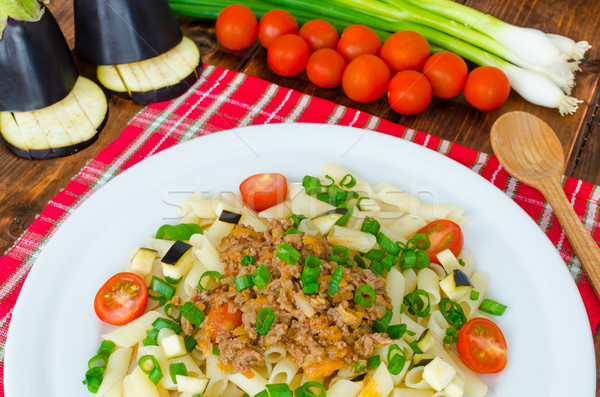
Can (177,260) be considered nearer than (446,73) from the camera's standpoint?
Yes

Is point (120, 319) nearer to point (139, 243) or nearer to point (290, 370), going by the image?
point (139, 243)

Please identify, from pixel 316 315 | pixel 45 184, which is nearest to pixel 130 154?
pixel 45 184

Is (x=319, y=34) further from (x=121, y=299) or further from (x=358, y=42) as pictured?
(x=121, y=299)

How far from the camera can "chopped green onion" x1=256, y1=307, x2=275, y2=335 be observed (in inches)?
121

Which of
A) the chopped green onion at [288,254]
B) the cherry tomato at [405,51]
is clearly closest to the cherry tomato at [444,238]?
the chopped green onion at [288,254]

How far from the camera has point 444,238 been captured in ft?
12.0

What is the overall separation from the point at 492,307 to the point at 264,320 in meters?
1.36

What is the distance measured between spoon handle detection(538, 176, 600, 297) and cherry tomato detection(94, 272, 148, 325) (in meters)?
2.89

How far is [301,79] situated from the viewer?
548 cm

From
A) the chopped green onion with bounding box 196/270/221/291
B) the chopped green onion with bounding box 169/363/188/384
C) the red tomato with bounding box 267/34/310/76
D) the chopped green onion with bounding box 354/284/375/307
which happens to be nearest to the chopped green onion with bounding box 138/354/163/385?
the chopped green onion with bounding box 169/363/188/384

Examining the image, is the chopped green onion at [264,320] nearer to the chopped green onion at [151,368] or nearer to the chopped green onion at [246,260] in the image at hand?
the chopped green onion at [246,260]

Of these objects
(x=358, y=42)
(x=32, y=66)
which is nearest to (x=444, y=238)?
(x=358, y=42)

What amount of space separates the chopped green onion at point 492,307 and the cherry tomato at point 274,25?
331 centimetres

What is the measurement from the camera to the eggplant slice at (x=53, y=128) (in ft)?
15.5
